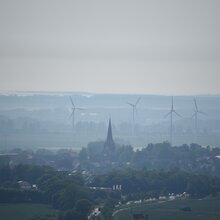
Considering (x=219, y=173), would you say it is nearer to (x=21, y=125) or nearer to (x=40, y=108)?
(x=21, y=125)

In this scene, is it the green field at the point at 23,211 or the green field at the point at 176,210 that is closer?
the green field at the point at 23,211

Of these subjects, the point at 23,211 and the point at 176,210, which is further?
the point at 176,210

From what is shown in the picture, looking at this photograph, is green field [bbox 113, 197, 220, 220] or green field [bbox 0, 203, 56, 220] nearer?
green field [bbox 0, 203, 56, 220]

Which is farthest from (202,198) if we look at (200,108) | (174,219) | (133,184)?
(200,108)
